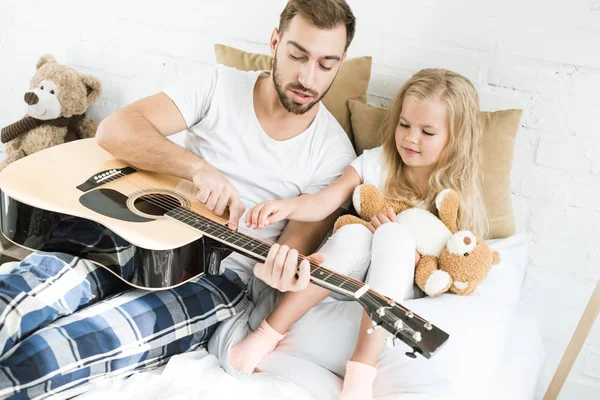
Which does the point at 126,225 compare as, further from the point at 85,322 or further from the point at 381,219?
the point at 381,219

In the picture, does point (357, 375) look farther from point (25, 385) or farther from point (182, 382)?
point (25, 385)

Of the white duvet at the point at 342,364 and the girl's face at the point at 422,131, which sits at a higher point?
the girl's face at the point at 422,131

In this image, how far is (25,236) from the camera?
52.9 inches

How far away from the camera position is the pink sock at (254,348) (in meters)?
1.24

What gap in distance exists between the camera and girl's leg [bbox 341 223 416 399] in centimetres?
116

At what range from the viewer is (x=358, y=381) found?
1156 millimetres

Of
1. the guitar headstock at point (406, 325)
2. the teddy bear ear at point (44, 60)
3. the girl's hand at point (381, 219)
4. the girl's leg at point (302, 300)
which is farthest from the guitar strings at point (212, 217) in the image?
the teddy bear ear at point (44, 60)

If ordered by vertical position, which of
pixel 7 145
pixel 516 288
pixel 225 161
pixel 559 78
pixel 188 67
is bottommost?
pixel 7 145

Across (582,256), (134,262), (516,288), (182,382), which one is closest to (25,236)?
(134,262)

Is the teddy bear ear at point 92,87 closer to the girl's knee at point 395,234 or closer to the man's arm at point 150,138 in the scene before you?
the man's arm at point 150,138

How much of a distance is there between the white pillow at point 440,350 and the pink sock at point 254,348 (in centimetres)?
2

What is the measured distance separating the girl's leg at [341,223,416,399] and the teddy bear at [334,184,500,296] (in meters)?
0.06

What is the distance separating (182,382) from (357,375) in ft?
1.12

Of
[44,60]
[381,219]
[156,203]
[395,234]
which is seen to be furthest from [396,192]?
[44,60]
